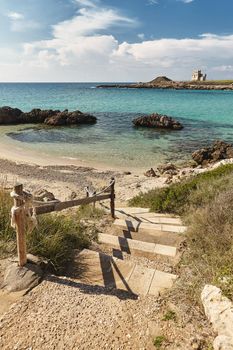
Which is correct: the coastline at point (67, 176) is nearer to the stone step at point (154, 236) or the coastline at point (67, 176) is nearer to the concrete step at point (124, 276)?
the stone step at point (154, 236)

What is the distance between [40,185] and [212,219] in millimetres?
9792

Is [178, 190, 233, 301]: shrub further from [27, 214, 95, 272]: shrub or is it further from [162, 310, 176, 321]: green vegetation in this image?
[27, 214, 95, 272]: shrub

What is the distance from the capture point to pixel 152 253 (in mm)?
5414

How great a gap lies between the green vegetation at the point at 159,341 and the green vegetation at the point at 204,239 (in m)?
0.71

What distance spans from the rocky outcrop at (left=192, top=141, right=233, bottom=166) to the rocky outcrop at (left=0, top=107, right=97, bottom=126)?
18.2m

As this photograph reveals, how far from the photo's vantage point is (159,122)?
3130cm

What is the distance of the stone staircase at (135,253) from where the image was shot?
4203 millimetres

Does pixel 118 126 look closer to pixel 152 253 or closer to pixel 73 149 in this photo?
pixel 73 149

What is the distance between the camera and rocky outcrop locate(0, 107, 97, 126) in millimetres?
33750

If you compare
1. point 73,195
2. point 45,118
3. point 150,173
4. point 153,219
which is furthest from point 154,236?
point 45,118

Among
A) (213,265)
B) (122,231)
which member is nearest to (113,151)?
(122,231)

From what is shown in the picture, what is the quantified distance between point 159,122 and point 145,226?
84.7 ft

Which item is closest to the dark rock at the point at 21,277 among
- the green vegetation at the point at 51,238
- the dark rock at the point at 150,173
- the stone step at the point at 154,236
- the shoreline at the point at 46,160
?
the green vegetation at the point at 51,238

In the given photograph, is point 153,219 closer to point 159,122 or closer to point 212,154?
point 212,154
